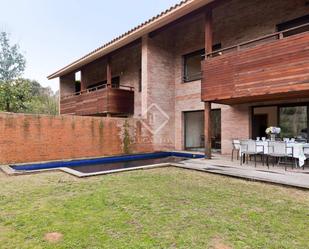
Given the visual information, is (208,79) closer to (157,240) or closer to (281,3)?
(281,3)

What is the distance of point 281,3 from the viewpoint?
359 inches

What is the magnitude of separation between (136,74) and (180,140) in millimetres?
5228

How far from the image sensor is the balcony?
6.49 m

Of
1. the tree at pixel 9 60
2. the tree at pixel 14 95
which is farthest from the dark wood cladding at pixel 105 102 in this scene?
the tree at pixel 9 60

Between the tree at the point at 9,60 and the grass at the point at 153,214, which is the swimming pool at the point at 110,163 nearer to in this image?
the grass at the point at 153,214

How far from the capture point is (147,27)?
1085cm

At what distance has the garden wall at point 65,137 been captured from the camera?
870cm

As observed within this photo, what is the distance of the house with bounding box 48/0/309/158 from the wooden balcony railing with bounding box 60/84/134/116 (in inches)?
2.4

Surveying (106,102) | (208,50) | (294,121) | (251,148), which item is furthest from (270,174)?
(106,102)

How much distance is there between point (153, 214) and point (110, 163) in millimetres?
6781

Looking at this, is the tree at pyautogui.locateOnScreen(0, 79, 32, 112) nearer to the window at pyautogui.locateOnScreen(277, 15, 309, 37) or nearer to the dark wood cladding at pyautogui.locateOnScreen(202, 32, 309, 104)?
the dark wood cladding at pyautogui.locateOnScreen(202, 32, 309, 104)

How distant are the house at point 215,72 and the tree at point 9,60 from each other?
1209 centimetres

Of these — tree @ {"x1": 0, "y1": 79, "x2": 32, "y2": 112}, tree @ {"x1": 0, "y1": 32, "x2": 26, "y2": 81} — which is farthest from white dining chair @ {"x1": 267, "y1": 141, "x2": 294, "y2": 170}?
tree @ {"x1": 0, "y1": 32, "x2": 26, "y2": 81}

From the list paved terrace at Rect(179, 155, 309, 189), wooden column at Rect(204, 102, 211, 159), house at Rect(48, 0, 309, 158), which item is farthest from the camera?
wooden column at Rect(204, 102, 211, 159)
